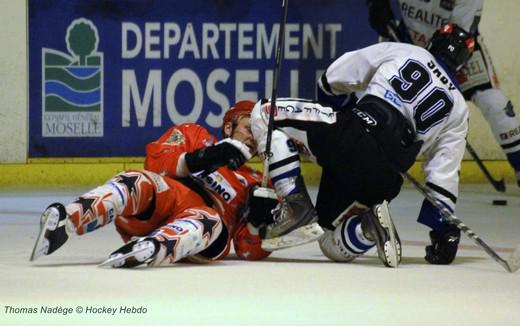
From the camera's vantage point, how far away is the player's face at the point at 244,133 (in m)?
5.11

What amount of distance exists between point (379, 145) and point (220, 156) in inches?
22.6

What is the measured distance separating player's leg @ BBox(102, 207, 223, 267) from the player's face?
313mm

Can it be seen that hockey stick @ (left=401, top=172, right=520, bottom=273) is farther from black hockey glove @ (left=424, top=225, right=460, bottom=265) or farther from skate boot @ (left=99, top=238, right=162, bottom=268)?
skate boot @ (left=99, top=238, right=162, bottom=268)

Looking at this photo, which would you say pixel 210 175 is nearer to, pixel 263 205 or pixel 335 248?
A: pixel 263 205

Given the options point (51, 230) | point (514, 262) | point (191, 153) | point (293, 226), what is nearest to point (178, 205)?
point (191, 153)

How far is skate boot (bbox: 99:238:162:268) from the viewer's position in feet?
15.2

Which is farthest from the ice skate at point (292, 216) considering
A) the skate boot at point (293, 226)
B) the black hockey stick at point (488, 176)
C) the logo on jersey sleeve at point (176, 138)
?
the black hockey stick at point (488, 176)

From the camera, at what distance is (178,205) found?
495 centimetres

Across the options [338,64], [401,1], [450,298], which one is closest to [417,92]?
[338,64]

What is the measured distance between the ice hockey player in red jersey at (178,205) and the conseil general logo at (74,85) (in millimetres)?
2978

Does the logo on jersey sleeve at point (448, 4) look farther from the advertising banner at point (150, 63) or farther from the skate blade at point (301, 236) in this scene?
the skate blade at point (301, 236)

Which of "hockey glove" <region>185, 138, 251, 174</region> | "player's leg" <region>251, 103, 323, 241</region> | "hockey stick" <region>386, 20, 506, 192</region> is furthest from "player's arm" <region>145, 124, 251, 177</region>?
"hockey stick" <region>386, 20, 506, 192</region>

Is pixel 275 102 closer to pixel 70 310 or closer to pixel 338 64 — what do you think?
pixel 338 64

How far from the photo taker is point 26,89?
26.2 feet
